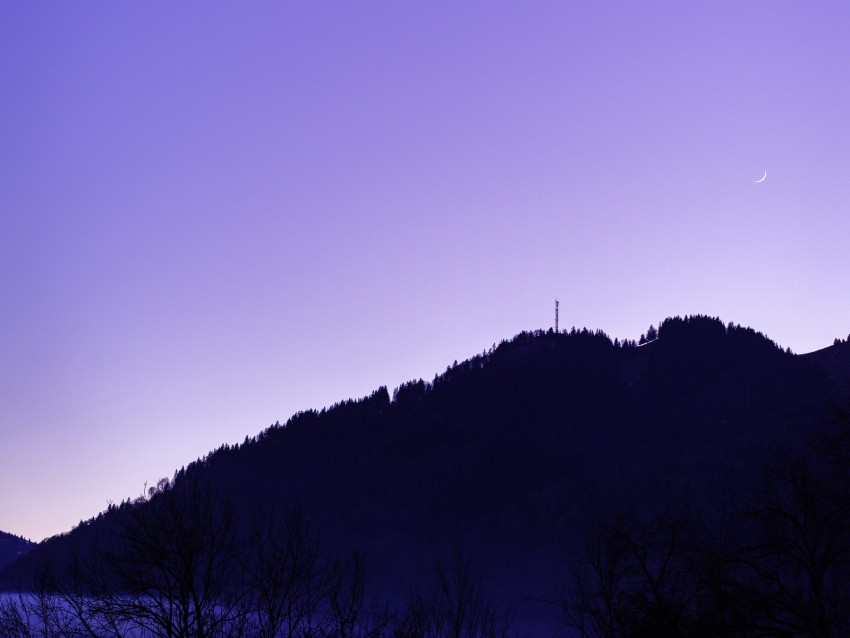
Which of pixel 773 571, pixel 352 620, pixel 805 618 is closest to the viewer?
pixel 805 618

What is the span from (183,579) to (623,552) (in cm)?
1537

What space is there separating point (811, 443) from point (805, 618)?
547cm

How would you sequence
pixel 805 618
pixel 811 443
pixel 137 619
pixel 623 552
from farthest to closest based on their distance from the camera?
pixel 137 619, pixel 623 552, pixel 811 443, pixel 805 618

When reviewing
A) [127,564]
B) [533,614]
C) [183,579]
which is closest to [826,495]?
[183,579]

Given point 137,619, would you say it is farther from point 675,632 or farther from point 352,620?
point 675,632

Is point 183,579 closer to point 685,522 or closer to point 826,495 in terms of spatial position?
point 685,522

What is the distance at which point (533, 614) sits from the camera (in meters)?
199

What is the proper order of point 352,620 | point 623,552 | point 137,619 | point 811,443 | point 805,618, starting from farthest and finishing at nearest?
point 352,620 < point 137,619 < point 623,552 < point 811,443 < point 805,618

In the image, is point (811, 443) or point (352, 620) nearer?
point (811, 443)

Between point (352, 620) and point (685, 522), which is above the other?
point (685, 522)

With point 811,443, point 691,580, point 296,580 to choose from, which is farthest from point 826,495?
point 296,580

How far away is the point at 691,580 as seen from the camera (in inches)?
848

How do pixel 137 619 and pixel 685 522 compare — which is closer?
pixel 685 522

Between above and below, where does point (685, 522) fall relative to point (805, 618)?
above
